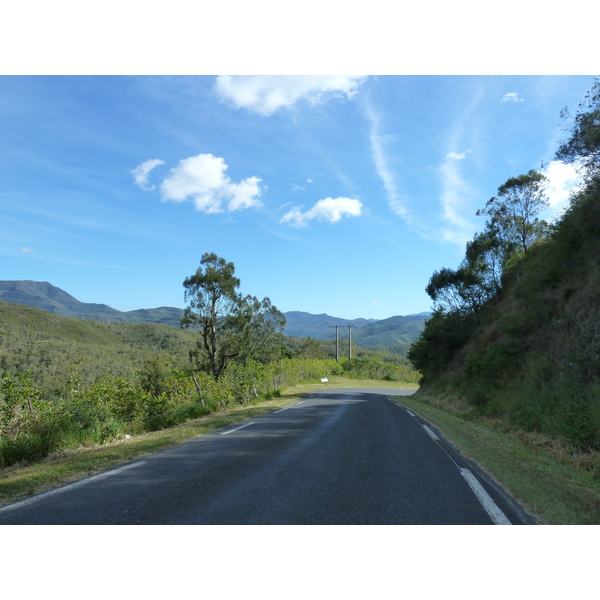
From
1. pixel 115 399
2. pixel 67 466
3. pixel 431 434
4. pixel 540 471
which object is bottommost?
pixel 431 434

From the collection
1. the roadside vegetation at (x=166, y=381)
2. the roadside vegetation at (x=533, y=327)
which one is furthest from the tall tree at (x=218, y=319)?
the roadside vegetation at (x=533, y=327)

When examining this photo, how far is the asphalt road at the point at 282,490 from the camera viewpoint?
4051 mm

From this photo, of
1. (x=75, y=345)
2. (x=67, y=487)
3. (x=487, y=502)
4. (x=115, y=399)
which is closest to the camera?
(x=487, y=502)

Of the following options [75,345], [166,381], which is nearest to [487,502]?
[166,381]

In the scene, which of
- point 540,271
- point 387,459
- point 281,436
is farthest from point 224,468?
point 540,271

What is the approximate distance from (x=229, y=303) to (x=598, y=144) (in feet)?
72.2

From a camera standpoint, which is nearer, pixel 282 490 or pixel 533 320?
pixel 282 490

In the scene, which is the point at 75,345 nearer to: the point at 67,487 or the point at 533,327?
the point at 533,327

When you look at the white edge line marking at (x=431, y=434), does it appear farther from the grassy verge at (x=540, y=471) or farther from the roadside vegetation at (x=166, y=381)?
the roadside vegetation at (x=166, y=381)

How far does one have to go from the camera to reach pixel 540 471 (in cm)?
650

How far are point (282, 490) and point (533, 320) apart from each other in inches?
540

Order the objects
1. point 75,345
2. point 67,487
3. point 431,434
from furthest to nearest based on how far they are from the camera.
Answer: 1. point 75,345
2. point 431,434
3. point 67,487

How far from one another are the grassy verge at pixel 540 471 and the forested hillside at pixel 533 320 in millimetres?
454

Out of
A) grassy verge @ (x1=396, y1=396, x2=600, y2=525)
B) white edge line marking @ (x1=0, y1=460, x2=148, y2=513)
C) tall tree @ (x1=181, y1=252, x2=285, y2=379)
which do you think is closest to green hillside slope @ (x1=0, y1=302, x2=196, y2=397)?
tall tree @ (x1=181, y1=252, x2=285, y2=379)
